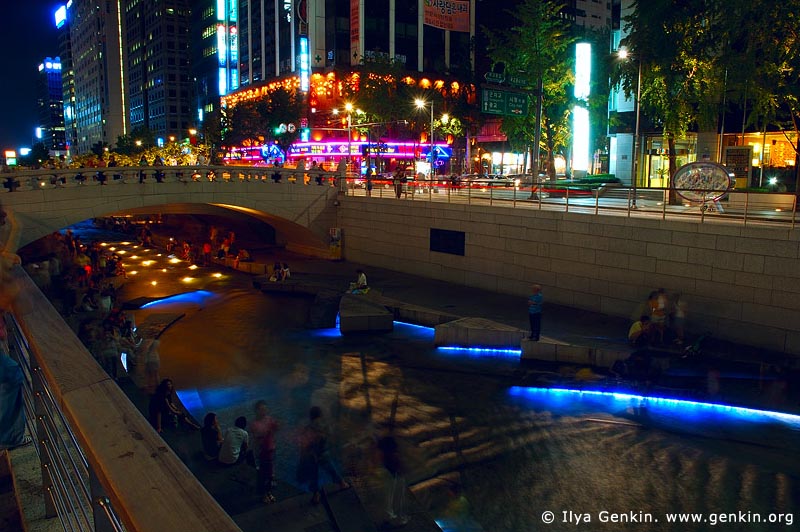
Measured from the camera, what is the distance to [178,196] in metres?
29.7

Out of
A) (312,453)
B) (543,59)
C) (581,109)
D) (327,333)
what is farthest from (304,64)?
(312,453)

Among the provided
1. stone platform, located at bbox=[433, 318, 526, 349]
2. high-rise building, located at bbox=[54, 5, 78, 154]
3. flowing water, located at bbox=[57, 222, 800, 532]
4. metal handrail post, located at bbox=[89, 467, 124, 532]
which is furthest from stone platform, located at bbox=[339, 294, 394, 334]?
high-rise building, located at bbox=[54, 5, 78, 154]

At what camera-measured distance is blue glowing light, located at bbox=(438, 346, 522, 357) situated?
17.9 m

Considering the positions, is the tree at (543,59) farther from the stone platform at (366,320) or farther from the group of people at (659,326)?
the group of people at (659,326)

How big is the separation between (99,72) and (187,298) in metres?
153

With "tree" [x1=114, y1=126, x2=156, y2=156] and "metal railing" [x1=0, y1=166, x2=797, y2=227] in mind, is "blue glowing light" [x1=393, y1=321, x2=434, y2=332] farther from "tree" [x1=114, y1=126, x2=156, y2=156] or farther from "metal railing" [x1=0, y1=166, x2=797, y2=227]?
"tree" [x1=114, y1=126, x2=156, y2=156]

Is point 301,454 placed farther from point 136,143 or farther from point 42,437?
point 136,143

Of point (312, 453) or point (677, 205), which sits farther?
point (677, 205)

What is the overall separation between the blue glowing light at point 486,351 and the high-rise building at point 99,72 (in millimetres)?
156868

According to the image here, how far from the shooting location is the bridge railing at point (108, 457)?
1.93 metres

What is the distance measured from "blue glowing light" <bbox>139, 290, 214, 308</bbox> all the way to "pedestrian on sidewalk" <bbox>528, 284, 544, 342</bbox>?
14704mm

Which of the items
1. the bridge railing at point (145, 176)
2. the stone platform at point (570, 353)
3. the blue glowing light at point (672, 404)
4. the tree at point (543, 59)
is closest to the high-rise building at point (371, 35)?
the tree at point (543, 59)

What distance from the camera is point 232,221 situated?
4603 centimetres

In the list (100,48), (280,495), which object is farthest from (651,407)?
(100,48)
